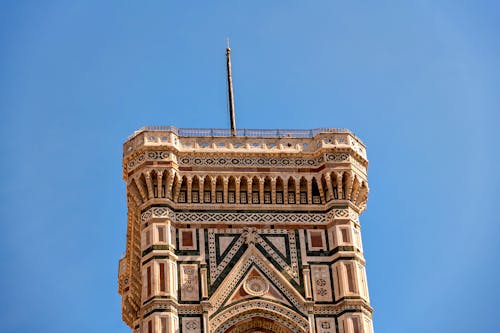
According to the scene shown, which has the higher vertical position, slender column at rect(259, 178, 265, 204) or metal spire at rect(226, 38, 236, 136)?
metal spire at rect(226, 38, 236, 136)

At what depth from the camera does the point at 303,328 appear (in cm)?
4244

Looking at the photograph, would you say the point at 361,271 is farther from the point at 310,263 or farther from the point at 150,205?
the point at 150,205

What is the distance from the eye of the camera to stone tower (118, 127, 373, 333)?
4253 centimetres

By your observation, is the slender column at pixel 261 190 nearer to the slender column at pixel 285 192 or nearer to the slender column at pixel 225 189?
the slender column at pixel 285 192

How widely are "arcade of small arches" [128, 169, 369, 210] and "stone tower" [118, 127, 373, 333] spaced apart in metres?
0.03

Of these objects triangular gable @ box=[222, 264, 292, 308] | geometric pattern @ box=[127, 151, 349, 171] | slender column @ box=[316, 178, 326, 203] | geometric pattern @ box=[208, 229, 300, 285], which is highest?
geometric pattern @ box=[127, 151, 349, 171]

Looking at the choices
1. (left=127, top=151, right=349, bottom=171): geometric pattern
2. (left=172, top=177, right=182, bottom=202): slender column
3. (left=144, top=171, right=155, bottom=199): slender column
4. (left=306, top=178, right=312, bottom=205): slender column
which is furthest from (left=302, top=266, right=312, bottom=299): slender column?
(left=144, top=171, right=155, bottom=199): slender column

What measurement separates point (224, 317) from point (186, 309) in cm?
95

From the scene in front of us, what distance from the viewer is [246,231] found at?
4381cm

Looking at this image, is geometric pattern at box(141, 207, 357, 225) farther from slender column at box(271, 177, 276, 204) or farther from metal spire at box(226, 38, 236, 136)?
metal spire at box(226, 38, 236, 136)

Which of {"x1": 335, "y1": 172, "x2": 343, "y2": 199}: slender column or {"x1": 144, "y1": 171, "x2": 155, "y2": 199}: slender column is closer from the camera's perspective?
{"x1": 144, "y1": 171, "x2": 155, "y2": 199}: slender column

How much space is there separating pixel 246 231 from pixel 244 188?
135 cm

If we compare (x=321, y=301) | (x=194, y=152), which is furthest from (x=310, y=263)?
(x=194, y=152)

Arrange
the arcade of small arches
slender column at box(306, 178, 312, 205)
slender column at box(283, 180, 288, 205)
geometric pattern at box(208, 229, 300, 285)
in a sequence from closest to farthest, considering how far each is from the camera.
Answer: geometric pattern at box(208, 229, 300, 285), the arcade of small arches, slender column at box(283, 180, 288, 205), slender column at box(306, 178, 312, 205)
